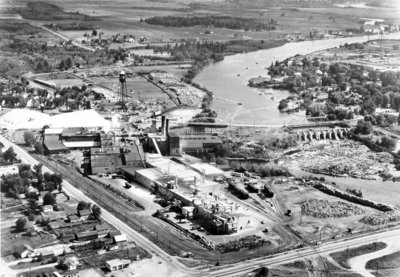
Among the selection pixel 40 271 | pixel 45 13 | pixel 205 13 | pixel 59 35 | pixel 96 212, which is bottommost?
pixel 40 271

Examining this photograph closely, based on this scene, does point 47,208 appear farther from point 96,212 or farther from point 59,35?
point 59,35

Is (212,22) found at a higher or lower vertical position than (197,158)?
higher

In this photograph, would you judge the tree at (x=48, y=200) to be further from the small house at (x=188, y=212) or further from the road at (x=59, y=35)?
the road at (x=59, y=35)

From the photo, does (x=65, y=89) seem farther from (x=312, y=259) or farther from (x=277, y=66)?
(x=312, y=259)

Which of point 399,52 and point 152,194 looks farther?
point 399,52

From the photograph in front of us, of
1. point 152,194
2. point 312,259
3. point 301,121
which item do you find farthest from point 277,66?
point 312,259

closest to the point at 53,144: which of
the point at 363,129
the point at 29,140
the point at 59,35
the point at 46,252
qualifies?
the point at 29,140

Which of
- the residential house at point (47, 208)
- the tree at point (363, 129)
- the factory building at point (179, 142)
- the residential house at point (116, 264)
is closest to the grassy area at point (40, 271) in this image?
the residential house at point (116, 264)
